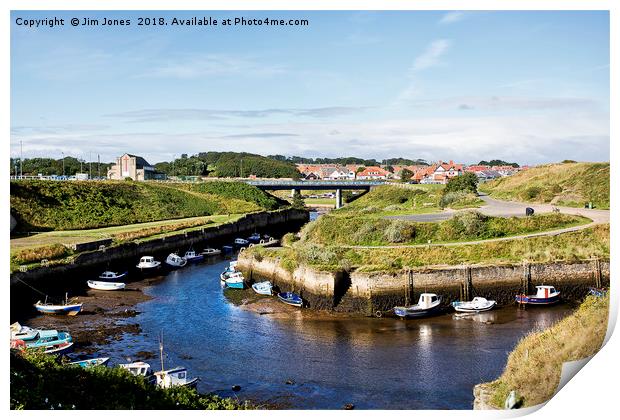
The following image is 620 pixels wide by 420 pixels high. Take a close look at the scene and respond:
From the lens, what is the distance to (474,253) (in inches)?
1356

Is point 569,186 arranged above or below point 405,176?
below

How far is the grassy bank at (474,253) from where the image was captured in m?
33.6

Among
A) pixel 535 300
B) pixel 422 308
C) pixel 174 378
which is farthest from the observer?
pixel 535 300

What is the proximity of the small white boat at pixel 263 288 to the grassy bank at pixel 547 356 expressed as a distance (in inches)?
720

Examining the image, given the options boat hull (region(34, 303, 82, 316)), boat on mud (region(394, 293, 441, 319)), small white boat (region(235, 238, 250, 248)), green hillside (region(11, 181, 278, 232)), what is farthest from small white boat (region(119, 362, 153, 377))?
small white boat (region(235, 238, 250, 248))

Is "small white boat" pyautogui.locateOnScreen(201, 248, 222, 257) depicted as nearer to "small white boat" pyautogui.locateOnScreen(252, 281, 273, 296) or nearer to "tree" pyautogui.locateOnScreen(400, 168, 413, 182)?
"small white boat" pyautogui.locateOnScreen(252, 281, 273, 296)

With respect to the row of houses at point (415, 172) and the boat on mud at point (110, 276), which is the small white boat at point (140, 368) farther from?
the row of houses at point (415, 172)

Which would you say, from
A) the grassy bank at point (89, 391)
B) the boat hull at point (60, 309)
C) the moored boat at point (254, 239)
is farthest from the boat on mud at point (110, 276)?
the grassy bank at point (89, 391)

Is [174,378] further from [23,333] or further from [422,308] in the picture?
[422,308]

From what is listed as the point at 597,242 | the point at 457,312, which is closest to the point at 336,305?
the point at 457,312

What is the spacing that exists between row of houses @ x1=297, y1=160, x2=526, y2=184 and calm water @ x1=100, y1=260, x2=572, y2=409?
7437 cm

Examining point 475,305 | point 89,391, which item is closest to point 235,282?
point 475,305

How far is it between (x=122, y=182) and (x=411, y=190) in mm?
33118

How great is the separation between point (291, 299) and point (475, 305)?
30.5ft
